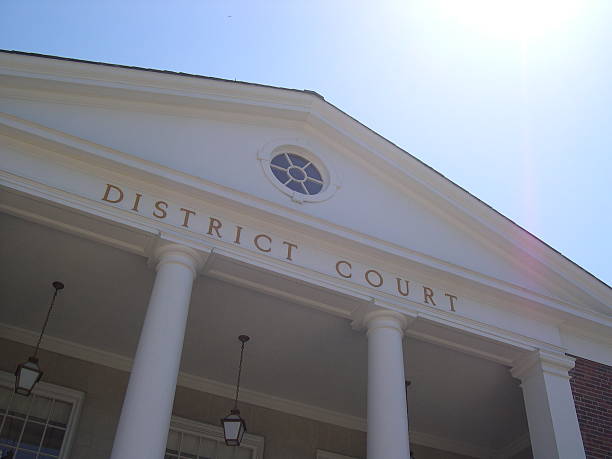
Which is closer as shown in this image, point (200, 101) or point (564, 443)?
point (564, 443)

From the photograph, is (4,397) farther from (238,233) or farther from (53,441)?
(238,233)

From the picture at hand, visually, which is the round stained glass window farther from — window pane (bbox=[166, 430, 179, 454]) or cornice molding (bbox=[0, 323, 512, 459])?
window pane (bbox=[166, 430, 179, 454])

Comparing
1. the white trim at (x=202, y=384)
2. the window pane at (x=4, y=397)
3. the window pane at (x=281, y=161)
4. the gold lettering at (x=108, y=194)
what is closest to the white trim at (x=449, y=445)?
the white trim at (x=202, y=384)

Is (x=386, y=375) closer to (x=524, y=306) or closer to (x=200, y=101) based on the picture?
(x=524, y=306)

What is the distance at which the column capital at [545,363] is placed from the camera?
1161 cm

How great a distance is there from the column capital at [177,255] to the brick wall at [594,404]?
6.49 m

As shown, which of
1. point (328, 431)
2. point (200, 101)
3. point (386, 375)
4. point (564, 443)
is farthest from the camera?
point (328, 431)

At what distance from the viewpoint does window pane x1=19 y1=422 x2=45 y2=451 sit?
1130 cm

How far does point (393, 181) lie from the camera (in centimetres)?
1267

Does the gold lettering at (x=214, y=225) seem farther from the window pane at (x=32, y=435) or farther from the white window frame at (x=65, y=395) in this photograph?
the window pane at (x=32, y=435)

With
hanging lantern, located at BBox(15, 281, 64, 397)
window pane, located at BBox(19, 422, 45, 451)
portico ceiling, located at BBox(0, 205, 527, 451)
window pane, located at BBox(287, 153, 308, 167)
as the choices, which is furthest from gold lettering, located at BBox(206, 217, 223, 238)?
window pane, located at BBox(19, 422, 45, 451)

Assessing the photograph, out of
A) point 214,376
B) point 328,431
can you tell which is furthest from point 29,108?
point 328,431

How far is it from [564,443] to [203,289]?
5984 millimetres

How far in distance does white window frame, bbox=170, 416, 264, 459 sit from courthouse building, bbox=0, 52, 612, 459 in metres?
0.04
